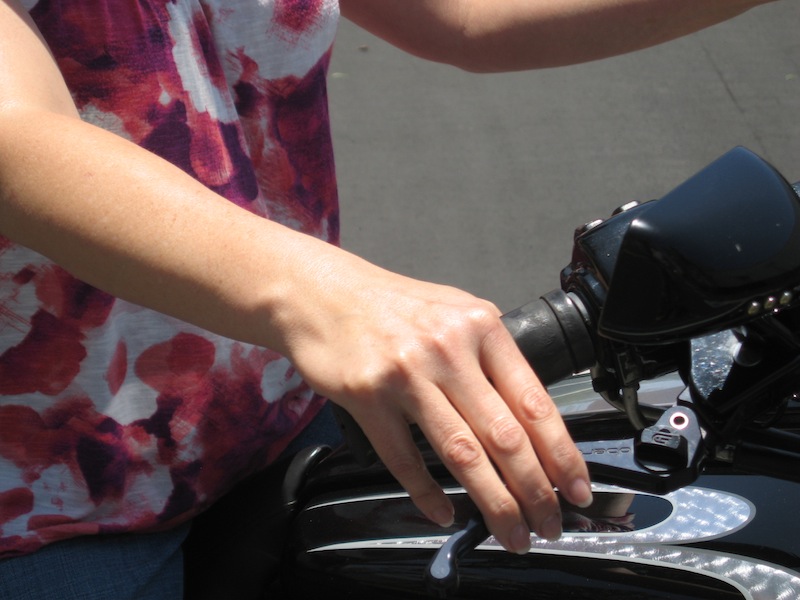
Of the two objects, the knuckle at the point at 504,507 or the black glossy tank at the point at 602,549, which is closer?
the knuckle at the point at 504,507

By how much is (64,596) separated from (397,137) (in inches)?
110

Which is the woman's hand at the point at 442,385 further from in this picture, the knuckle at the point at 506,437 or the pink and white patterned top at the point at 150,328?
the pink and white patterned top at the point at 150,328

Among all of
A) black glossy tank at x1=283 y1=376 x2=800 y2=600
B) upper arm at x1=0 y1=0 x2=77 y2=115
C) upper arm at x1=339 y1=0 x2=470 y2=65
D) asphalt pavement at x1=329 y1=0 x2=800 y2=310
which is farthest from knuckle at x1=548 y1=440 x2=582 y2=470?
asphalt pavement at x1=329 y1=0 x2=800 y2=310

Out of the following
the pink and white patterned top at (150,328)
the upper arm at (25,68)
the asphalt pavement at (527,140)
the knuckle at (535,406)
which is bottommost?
the asphalt pavement at (527,140)

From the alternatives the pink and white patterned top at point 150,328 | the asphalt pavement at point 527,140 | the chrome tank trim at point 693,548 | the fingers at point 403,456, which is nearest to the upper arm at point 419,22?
the pink and white patterned top at point 150,328

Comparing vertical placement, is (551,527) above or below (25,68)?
below

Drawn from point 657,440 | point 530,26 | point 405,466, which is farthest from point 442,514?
point 530,26

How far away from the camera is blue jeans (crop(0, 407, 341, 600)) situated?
Answer: 3.80 ft

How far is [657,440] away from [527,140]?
9.74 ft

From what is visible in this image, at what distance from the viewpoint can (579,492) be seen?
770 millimetres

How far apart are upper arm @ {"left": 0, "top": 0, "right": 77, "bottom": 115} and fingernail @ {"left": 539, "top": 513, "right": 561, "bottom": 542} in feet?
1.87

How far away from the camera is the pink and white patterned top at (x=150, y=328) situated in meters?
1.10

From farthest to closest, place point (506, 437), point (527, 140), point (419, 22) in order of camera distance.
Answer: point (527, 140) → point (419, 22) → point (506, 437)

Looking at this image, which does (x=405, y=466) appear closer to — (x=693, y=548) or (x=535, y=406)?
(x=535, y=406)
